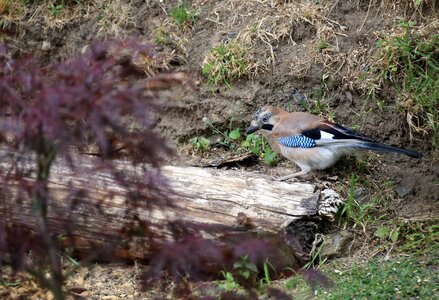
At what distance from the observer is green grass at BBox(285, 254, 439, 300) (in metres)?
4.96

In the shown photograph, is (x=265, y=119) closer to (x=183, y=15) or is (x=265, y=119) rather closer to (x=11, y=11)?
(x=183, y=15)

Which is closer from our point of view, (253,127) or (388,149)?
(388,149)

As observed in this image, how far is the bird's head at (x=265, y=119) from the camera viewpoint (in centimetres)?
673

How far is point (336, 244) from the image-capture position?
5793 mm

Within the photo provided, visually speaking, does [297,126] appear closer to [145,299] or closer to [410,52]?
[410,52]

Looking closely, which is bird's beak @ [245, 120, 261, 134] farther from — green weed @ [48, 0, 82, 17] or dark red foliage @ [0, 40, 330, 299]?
dark red foliage @ [0, 40, 330, 299]

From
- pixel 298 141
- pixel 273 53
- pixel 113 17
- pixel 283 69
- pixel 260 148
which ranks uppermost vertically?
pixel 113 17

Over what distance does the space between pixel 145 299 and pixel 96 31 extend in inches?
135

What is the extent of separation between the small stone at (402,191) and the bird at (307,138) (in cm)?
38

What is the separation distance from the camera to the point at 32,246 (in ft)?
10.8

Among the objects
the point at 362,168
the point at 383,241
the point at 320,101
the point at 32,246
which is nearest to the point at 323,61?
the point at 320,101

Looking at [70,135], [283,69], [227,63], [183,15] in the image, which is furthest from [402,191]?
[70,135]

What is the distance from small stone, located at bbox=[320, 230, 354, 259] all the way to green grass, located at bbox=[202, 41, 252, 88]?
2022 millimetres

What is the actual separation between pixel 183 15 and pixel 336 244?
3051 millimetres
